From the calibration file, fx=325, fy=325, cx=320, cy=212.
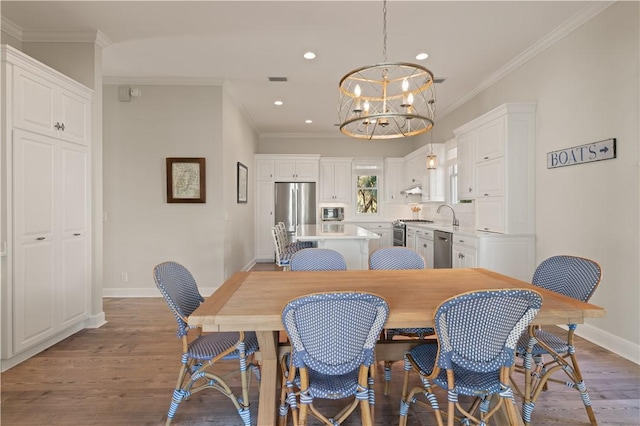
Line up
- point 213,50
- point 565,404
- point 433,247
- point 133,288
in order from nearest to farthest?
point 565,404
point 213,50
point 133,288
point 433,247

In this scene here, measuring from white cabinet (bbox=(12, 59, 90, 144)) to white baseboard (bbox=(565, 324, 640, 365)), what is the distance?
507 centimetres

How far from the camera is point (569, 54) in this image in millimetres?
3168

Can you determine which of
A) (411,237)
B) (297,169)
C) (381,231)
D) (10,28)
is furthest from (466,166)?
(10,28)

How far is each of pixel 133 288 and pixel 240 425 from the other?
3382 millimetres

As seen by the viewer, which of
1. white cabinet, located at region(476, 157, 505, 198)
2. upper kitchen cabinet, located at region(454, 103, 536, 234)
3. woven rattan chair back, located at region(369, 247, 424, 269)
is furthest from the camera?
white cabinet, located at region(476, 157, 505, 198)

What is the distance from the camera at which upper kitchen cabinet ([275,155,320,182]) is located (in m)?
7.38

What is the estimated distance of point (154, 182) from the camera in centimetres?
446

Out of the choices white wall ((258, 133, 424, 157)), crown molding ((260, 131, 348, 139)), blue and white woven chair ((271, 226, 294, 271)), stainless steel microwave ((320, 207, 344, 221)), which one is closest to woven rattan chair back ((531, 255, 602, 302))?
blue and white woven chair ((271, 226, 294, 271))

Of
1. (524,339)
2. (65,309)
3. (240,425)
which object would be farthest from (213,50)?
(524,339)

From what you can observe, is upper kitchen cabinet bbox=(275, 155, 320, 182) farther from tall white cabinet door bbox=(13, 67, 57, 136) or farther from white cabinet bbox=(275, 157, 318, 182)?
tall white cabinet door bbox=(13, 67, 57, 136)

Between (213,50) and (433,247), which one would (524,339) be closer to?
(433,247)

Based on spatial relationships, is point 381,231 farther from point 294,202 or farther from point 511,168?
point 511,168

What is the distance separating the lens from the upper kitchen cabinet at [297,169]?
738cm

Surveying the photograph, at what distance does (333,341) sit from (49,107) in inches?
122
